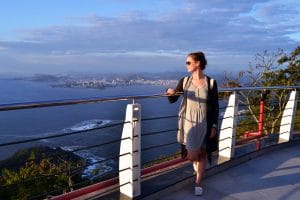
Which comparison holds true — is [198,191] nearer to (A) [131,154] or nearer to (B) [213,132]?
(B) [213,132]

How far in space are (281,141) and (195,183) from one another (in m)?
2.29

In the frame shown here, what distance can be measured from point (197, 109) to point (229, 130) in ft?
3.97

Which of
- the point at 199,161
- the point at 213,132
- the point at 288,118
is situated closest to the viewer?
the point at 213,132

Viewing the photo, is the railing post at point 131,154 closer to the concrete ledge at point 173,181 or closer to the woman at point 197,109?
the concrete ledge at point 173,181

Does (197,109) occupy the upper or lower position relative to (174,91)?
lower

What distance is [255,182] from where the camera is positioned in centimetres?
392

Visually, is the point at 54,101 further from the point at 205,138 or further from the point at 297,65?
the point at 297,65

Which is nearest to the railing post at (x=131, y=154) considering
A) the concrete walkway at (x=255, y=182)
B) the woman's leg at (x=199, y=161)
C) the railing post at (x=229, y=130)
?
the concrete walkway at (x=255, y=182)

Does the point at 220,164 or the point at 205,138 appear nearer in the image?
the point at 205,138

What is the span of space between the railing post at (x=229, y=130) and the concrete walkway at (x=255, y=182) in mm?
200

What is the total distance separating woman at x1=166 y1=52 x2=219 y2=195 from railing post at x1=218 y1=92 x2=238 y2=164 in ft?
3.07

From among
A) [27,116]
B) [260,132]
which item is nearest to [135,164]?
[260,132]

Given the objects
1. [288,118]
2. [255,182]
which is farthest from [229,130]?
[288,118]

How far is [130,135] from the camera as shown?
313cm
